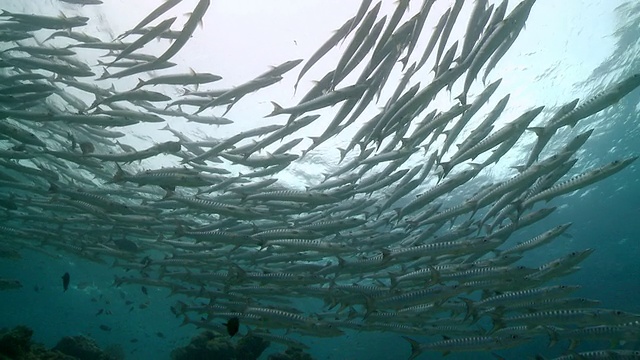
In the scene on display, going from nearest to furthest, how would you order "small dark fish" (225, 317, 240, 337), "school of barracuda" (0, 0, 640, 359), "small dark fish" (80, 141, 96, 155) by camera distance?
"school of barracuda" (0, 0, 640, 359) < "small dark fish" (225, 317, 240, 337) < "small dark fish" (80, 141, 96, 155)

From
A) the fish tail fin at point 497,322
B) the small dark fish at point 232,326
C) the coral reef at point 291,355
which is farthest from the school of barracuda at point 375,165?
the small dark fish at point 232,326

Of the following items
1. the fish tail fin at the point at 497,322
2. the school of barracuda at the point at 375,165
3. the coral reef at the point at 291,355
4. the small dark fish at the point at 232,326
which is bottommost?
the coral reef at the point at 291,355

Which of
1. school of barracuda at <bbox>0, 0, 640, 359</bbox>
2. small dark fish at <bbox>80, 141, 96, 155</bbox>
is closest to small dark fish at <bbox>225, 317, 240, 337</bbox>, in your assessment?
school of barracuda at <bbox>0, 0, 640, 359</bbox>

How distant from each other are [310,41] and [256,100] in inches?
138

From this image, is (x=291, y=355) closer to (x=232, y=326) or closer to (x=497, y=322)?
(x=232, y=326)

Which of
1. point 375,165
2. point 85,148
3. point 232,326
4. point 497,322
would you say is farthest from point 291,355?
point 85,148

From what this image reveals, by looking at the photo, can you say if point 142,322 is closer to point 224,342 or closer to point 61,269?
point 61,269

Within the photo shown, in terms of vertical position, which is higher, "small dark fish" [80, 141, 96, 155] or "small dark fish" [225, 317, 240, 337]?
"small dark fish" [80, 141, 96, 155]

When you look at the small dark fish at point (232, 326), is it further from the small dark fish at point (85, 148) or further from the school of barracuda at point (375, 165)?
the small dark fish at point (85, 148)

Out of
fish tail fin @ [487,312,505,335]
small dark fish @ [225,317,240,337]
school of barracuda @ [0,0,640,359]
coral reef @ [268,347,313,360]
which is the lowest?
coral reef @ [268,347,313,360]

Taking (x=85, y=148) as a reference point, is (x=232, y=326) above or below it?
below

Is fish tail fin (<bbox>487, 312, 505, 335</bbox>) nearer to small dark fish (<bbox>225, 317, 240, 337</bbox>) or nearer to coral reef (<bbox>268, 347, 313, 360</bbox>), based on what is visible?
small dark fish (<bbox>225, 317, 240, 337</bbox>)

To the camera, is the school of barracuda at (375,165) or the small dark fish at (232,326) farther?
the small dark fish at (232,326)

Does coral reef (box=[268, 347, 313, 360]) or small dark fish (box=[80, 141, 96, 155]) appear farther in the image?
coral reef (box=[268, 347, 313, 360])
